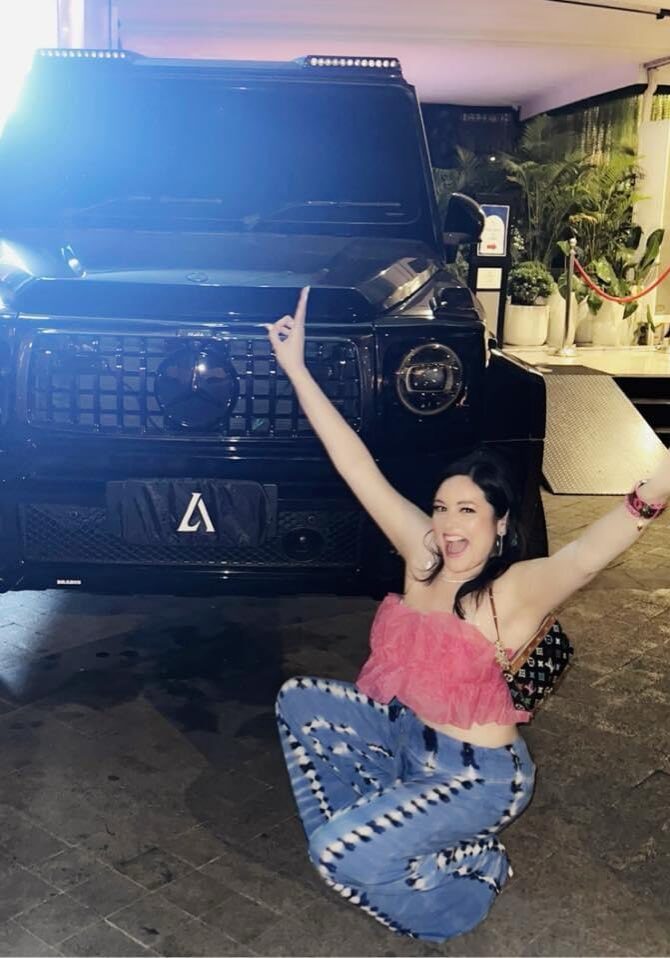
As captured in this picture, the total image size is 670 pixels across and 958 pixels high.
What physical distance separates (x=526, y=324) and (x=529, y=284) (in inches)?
22.0

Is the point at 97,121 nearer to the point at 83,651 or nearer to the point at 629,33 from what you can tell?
the point at 83,651

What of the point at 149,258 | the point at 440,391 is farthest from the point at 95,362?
the point at 440,391

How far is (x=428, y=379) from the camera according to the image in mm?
3494

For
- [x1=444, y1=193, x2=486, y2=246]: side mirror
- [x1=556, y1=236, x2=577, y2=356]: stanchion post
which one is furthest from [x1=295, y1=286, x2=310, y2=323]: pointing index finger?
[x1=556, y1=236, x2=577, y2=356]: stanchion post

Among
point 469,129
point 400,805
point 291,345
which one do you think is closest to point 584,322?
point 469,129

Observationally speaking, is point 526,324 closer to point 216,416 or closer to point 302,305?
point 216,416

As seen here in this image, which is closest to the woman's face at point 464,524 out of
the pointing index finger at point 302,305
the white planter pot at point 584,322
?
the pointing index finger at point 302,305

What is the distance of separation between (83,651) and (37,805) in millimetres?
1196

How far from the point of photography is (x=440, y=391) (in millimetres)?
3518

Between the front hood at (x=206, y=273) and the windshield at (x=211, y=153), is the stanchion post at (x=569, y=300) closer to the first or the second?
the windshield at (x=211, y=153)

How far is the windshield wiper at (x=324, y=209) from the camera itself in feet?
14.1

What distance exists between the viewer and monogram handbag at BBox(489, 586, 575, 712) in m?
2.62

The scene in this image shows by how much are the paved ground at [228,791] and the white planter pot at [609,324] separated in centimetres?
984

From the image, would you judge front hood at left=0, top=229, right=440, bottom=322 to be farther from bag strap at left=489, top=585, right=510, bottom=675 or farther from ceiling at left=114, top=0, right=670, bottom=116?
ceiling at left=114, top=0, right=670, bottom=116
